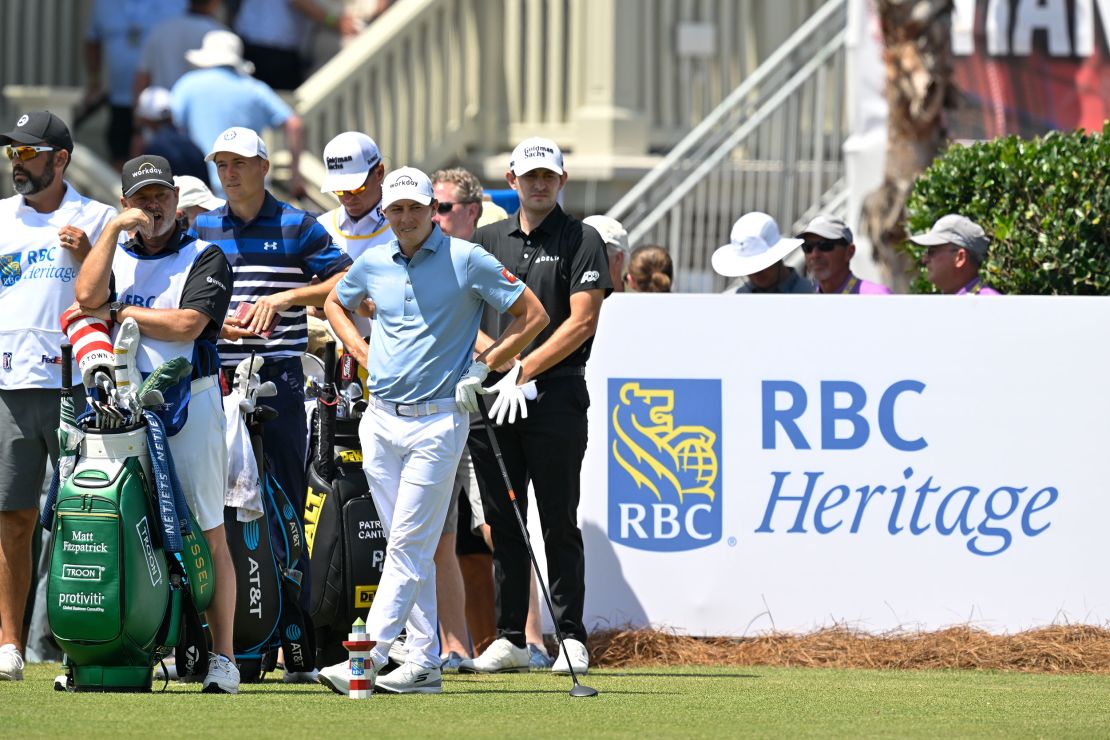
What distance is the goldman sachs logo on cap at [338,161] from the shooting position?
9680 millimetres

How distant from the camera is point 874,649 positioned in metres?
9.93

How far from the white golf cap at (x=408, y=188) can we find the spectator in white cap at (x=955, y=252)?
327 cm

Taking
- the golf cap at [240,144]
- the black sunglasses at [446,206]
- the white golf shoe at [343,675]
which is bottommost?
the white golf shoe at [343,675]

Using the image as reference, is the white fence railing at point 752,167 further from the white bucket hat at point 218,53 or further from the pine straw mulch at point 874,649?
the pine straw mulch at point 874,649

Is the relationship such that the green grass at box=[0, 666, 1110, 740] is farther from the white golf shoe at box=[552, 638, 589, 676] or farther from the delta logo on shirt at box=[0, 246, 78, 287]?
the delta logo on shirt at box=[0, 246, 78, 287]

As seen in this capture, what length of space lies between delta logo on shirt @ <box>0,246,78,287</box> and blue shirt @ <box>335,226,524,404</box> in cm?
130

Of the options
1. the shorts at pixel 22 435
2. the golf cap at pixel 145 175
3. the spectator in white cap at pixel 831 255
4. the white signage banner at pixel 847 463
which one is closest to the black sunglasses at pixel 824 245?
the spectator in white cap at pixel 831 255

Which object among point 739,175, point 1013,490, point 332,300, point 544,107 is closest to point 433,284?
point 332,300

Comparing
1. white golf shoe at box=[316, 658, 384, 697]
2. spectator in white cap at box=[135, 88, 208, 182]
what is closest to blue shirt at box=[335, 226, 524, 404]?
white golf shoe at box=[316, 658, 384, 697]

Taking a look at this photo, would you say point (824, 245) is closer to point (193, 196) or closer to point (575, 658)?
point (575, 658)

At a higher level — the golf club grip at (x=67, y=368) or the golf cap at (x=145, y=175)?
the golf cap at (x=145, y=175)

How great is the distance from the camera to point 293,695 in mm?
8469

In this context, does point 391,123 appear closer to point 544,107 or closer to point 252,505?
point 544,107

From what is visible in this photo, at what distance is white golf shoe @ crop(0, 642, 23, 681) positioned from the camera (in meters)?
8.87
